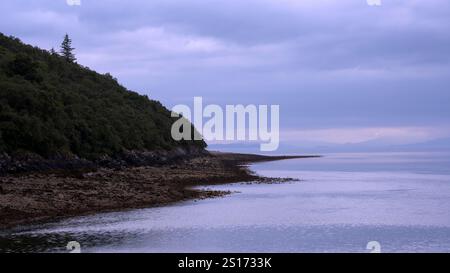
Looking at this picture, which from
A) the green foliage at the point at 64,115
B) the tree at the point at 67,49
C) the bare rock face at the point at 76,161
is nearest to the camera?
the bare rock face at the point at 76,161

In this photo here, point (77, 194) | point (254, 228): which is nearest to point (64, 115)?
point (77, 194)

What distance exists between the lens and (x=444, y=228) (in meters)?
34.9

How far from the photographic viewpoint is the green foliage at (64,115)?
55.4 meters

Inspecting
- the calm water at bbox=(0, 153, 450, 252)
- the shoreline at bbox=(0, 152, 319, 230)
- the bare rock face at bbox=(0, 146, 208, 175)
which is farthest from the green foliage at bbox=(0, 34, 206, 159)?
the calm water at bbox=(0, 153, 450, 252)

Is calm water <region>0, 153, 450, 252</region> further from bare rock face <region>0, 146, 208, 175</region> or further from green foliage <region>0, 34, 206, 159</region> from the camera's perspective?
green foliage <region>0, 34, 206, 159</region>

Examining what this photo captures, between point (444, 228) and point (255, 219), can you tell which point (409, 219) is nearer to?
point (444, 228)

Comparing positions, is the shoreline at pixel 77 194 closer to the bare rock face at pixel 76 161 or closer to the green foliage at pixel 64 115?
the bare rock face at pixel 76 161

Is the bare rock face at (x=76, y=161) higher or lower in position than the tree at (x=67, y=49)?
lower

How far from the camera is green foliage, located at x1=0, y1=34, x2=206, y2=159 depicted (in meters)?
55.4

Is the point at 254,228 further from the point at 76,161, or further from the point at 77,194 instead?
the point at 76,161

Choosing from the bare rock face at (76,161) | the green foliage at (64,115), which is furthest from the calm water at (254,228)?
the green foliage at (64,115)

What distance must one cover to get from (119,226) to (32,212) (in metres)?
6.13

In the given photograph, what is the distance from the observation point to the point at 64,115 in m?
67.4

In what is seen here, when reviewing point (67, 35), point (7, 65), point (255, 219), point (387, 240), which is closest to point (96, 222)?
point (255, 219)
